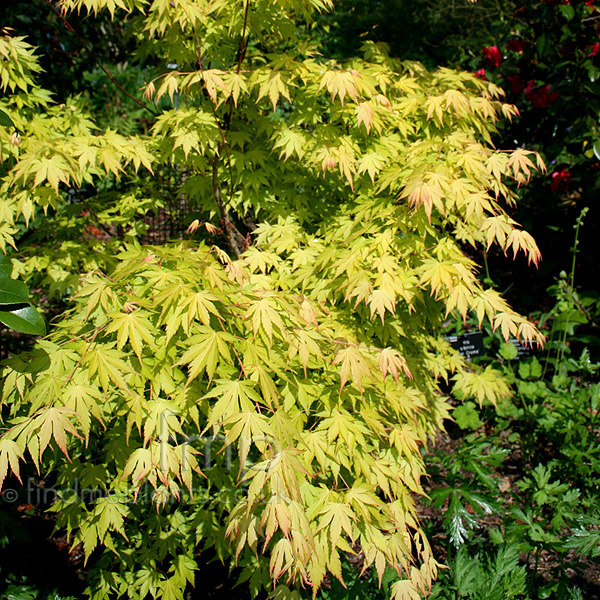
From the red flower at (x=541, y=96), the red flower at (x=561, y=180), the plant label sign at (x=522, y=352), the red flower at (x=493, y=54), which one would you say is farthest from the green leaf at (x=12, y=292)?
the red flower at (x=561, y=180)

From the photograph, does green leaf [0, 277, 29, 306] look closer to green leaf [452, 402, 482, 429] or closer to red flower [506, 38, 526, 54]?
green leaf [452, 402, 482, 429]

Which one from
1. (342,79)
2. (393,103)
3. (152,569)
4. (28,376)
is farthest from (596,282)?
(28,376)

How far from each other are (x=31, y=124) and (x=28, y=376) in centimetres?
155

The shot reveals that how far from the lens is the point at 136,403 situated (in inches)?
62.7

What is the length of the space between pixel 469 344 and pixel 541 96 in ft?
7.47

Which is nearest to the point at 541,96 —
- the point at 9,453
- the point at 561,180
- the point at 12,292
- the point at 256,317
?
the point at 561,180

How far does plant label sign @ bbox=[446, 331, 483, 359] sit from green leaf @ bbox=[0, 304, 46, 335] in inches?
134

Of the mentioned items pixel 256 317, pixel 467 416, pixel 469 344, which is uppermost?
pixel 256 317

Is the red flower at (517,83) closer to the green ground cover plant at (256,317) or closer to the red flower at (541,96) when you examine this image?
the red flower at (541,96)

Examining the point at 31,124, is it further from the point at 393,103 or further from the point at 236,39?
the point at 393,103

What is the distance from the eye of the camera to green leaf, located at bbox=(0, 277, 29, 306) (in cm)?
134

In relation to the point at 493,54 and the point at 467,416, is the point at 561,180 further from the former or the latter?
the point at 467,416

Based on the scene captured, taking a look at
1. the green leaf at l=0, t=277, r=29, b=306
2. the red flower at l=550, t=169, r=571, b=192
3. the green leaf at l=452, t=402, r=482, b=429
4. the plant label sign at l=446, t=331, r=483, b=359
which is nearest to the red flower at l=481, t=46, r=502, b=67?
the red flower at l=550, t=169, r=571, b=192

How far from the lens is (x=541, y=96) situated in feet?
14.5
